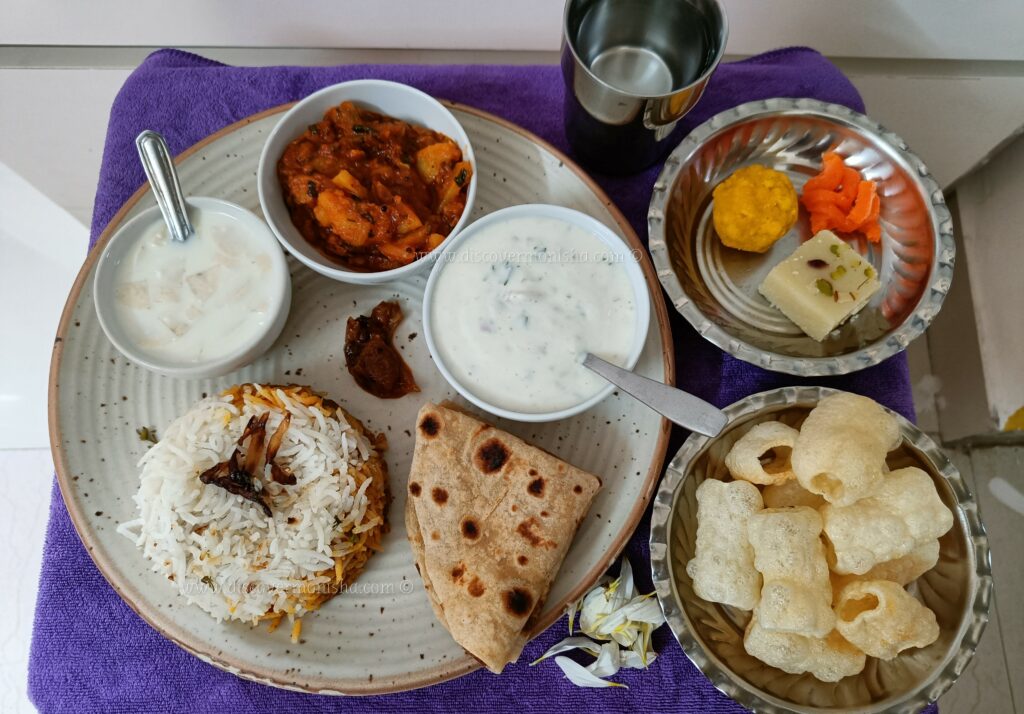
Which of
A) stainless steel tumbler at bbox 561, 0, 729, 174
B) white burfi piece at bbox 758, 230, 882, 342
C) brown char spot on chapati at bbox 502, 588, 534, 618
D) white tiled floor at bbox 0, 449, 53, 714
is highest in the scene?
stainless steel tumbler at bbox 561, 0, 729, 174

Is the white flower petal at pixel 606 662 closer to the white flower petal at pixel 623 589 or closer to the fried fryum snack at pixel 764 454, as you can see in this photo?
the white flower petal at pixel 623 589

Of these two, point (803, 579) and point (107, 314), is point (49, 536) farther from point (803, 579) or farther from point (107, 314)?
point (803, 579)

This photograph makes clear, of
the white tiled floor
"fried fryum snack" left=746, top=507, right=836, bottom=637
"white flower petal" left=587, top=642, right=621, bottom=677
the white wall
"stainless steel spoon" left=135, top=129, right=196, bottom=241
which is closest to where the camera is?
"fried fryum snack" left=746, top=507, right=836, bottom=637

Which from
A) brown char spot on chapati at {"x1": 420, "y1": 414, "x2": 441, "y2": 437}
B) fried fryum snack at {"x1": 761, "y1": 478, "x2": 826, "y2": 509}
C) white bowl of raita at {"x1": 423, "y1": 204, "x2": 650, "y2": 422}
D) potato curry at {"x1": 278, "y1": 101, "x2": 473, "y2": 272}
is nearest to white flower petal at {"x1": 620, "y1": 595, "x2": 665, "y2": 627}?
fried fryum snack at {"x1": 761, "y1": 478, "x2": 826, "y2": 509}

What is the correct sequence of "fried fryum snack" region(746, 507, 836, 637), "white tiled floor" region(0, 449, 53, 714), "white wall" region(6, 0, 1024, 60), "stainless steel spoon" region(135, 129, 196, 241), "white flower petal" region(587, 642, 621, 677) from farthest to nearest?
"white tiled floor" region(0, 449, 53, 714) < "white wall" region(6, 0, 1024, 60) < "white flower petal" region(587, 642, 621, 677) < "stainless steel spoon" region(135, 129, 196, 241) < "fried fryum snack" region(746, 507, 836, 637)

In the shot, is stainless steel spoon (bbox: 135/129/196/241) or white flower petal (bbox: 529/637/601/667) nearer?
stainless steel spoon (bbox: 135/129/196/241)

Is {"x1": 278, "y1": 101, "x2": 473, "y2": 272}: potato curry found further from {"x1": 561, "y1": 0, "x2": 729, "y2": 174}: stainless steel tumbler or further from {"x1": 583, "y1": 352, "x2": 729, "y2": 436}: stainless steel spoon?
{"x1": 583, "y1": 352, "x2": 729, "y2": 436}: stainless steel spoon

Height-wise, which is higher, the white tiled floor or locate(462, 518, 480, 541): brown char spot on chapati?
locate(462, 518, 480, 541): brown char spot on chapati
